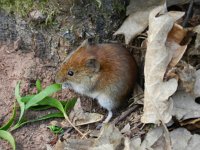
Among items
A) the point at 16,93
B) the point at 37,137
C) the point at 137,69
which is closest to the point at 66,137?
the point at 37,137

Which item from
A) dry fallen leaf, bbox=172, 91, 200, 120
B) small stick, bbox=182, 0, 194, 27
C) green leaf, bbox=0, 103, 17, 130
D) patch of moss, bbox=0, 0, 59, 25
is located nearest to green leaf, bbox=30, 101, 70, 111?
green leaf, bbox=0, 103, 17, 130

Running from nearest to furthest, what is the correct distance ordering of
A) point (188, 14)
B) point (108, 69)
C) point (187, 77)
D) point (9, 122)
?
point (187, 77)
point (9, 122)
point (108, 69)
point (188, 14)

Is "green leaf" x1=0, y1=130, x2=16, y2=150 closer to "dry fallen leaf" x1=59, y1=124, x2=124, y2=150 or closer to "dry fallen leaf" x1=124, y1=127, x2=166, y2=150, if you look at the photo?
"dry fallen leaf" x1=59, y1=124, x2=124, y2=150

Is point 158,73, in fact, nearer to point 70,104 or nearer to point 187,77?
point 187,77

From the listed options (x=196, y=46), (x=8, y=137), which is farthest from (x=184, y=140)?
(x=8, y=137)

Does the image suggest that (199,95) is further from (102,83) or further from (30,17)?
(30,17)

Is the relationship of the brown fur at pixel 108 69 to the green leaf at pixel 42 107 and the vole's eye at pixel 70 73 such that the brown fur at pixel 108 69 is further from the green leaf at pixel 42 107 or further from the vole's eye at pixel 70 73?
the green leaf at pixel 42 107

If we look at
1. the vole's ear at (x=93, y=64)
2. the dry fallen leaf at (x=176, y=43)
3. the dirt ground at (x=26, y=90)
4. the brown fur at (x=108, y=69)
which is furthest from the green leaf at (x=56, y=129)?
the dry fallen leaf at (x=176, y=43)
